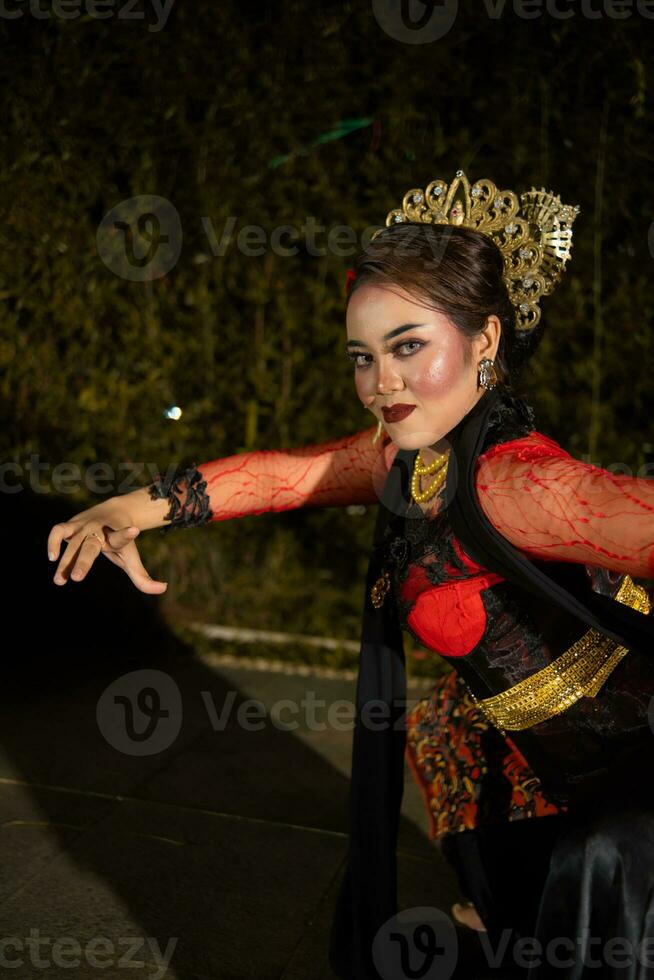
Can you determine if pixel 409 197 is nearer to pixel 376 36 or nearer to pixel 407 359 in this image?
pixel 407 359

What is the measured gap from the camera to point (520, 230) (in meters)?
1.98

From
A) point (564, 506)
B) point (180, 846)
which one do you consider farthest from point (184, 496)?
point (180, 846)

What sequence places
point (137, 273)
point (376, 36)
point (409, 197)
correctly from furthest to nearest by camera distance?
point (137, 273), point (376, 36), point (409, 197)

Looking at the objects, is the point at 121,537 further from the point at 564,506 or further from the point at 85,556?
the point at 564,506

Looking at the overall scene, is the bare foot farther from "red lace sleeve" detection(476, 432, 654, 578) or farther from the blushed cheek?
the blushed cheek

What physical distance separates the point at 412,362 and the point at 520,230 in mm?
392

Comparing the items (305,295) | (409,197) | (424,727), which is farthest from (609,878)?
(305,295)

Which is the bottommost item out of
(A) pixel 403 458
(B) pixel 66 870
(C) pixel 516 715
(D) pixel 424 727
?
(B) pixel 66 870

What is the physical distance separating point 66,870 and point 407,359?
1.63m

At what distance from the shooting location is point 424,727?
2.39 metres

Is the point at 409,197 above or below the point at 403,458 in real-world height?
above

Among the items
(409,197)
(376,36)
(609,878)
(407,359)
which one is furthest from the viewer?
(376,36)

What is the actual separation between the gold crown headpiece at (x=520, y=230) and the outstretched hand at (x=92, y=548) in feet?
2.67
